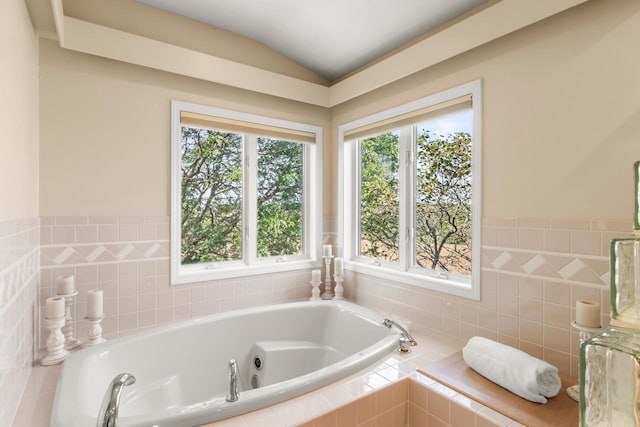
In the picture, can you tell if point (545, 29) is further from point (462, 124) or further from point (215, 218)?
point (215, 218)

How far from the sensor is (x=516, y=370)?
139cm

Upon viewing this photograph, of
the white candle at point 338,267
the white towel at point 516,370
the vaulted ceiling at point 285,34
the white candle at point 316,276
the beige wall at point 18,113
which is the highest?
the vaulted ceiling at point 285,34

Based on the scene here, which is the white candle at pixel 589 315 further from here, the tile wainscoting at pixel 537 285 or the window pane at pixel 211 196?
the window pane at pixel 211 196

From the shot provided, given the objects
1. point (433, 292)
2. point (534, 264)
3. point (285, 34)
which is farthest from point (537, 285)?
point (285, 34)

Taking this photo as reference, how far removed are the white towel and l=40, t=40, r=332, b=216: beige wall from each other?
1.98 m

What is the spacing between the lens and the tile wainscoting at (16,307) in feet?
3.58

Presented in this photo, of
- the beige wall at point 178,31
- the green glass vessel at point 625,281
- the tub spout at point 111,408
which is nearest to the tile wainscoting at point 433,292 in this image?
the green glass vessel at point 625,281

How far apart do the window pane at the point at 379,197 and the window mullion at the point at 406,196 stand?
0.28 feet

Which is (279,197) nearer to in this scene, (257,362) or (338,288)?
(338,288)

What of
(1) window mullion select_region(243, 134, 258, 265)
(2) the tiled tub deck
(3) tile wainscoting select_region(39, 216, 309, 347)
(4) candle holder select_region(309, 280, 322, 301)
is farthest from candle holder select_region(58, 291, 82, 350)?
(4) candle holder select_region(309, 280, 322, 301)

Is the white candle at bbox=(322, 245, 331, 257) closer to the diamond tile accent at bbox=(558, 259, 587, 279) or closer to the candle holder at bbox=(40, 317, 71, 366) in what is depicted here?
the diamond tile accent at bbox=(558, 259, 587, 279)

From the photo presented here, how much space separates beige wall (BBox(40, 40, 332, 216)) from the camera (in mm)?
1825

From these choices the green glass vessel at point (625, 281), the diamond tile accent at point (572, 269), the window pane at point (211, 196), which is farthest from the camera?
the window pane at point (211, 196)

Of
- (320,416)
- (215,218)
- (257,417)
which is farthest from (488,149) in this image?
(215,218)
